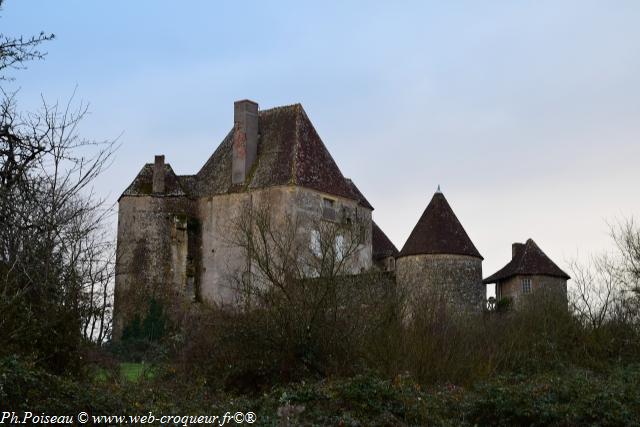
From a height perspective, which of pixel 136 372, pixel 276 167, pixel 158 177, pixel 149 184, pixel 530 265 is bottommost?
pixel 136 372

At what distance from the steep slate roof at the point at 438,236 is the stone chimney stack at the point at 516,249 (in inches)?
250

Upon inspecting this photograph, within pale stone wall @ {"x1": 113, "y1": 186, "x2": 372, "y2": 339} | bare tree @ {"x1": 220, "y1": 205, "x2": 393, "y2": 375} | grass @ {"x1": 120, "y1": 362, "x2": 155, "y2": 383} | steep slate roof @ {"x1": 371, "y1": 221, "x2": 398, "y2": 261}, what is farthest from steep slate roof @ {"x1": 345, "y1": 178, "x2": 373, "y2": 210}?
bare tree @ {"x1": 220, "y1": 205, "x2": 393, "y2": 375}

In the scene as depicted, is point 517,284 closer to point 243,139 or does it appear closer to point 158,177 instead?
point 243,139

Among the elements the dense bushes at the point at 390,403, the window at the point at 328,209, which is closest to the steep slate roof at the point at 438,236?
the window at the point at 328,209

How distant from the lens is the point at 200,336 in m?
19.7

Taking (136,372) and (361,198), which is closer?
(136,372)

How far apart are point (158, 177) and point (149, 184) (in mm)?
467

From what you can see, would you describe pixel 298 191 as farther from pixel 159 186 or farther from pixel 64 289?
pixel 64 289

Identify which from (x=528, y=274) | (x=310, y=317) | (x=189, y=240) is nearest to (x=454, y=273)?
(x=528, y=274)

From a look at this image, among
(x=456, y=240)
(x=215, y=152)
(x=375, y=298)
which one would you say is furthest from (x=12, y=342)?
(x=215, y=152)

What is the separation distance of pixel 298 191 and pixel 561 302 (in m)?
14.2

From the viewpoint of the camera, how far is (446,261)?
3303 centimetres

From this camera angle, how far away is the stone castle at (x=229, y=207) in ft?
120

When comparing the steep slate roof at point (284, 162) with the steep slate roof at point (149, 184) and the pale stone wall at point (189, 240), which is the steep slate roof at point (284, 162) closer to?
the pale stone wall at point (189, 240)
